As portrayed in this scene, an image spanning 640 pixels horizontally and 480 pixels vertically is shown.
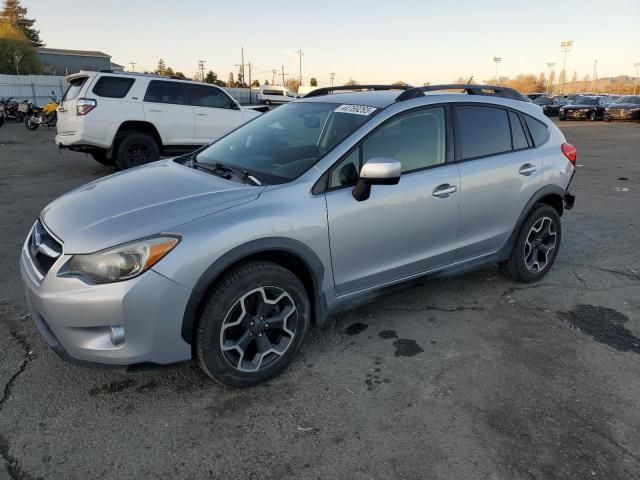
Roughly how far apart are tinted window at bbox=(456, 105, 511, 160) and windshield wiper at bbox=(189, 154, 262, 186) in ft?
5.41

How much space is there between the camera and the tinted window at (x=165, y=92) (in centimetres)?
943

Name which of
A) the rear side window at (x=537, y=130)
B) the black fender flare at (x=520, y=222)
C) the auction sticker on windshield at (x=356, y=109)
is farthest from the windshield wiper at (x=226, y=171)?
the rear side window at (x=537, y=130)

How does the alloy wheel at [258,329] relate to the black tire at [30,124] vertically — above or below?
below

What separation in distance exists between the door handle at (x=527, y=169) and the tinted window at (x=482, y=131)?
0.20 meters

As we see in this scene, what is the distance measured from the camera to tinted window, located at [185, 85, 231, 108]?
10047 millimetres

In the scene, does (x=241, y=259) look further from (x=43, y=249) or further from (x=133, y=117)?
(x=133, y=117)

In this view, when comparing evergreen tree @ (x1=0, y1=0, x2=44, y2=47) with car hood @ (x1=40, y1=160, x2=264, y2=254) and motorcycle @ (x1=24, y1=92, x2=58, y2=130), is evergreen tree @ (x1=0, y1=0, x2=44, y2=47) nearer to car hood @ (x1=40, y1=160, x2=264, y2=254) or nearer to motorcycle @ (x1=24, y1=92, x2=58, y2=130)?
motorcycle @ (x1=24, y1=92, x2=58, y2=130)

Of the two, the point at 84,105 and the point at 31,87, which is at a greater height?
the point at 31,87

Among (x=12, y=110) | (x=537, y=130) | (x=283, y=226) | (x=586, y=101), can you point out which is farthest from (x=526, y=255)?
(x=586, y=101)

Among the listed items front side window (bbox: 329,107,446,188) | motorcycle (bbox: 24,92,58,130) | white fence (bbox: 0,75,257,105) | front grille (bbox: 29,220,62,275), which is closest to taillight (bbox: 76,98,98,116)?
front grille (bbox: 29,220,62,275)

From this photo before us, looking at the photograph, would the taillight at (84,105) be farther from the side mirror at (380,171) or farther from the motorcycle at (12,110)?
the motorcycle at (12,110)

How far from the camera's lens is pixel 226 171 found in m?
3.31

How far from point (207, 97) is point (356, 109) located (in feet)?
24.8

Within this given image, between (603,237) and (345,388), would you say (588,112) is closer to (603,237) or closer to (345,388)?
(603,237)
